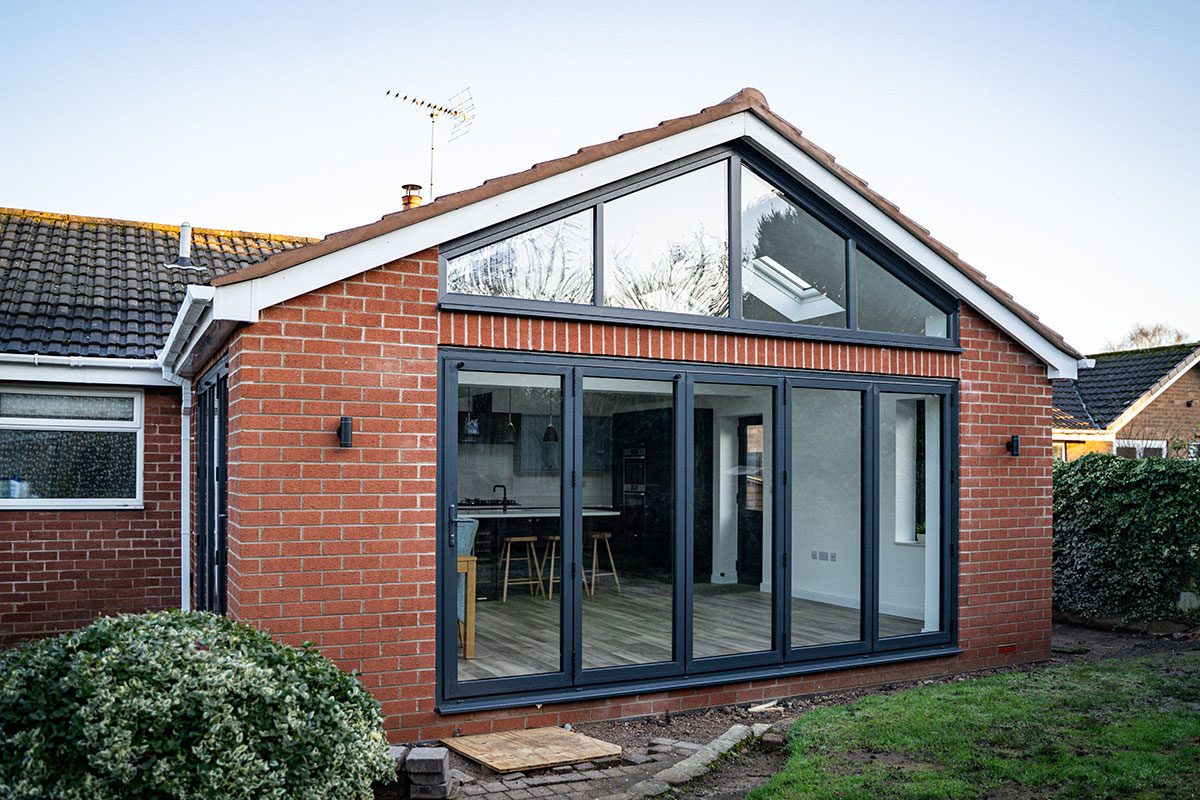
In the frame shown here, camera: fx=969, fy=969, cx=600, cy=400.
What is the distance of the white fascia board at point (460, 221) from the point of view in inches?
233

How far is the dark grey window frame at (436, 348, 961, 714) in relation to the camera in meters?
6.51

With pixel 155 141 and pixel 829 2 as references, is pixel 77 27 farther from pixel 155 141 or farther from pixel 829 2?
pixel 829 2

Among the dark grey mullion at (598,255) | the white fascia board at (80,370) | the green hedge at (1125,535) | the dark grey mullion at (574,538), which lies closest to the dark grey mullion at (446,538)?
the dark grey mullion at (574,538)

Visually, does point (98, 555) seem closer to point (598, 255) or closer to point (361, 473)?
point (361, 473)

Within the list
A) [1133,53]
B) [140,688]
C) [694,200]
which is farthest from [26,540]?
[1133,53]

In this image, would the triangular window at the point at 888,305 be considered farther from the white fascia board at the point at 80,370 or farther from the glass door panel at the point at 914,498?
the white fascia board at the point at 80,370

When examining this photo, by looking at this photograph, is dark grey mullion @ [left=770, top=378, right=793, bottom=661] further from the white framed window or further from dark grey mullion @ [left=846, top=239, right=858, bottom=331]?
the white framed window

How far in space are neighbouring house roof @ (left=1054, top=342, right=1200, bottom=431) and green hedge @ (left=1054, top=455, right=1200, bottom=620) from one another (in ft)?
19.2

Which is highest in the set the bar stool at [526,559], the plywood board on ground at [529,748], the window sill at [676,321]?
the window sill at [676,321]

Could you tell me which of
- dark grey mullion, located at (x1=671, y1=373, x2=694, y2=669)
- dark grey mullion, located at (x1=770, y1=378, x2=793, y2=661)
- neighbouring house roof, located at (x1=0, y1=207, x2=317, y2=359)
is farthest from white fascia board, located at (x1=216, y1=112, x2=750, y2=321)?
neighbouring house roof, located at (x1=0, y1=207, x2=317, y2=359)

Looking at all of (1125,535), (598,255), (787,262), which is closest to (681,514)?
(598,255)

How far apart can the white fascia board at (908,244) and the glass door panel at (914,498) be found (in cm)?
99

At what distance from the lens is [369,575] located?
20.5ft

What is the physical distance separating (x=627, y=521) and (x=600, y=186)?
97.1 inches
